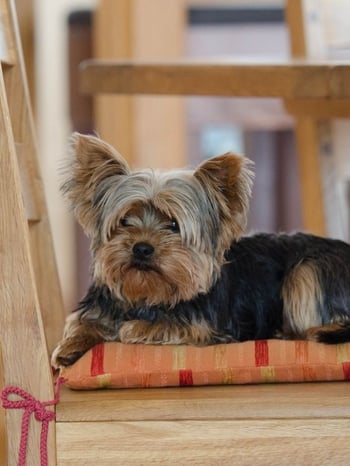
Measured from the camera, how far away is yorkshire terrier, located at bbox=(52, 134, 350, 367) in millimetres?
1882

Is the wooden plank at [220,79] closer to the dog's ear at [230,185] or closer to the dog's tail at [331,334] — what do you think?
the dog's ear at [230,185]

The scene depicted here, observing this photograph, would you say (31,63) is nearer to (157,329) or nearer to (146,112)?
(146,112)

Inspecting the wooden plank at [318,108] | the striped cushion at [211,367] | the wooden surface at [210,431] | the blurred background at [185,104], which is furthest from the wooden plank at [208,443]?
the blurred background at [185,104]

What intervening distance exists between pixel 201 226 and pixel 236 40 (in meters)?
2.96

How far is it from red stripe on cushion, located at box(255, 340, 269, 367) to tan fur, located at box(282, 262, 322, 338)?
223 millimetres

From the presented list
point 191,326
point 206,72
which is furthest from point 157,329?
point 206,72

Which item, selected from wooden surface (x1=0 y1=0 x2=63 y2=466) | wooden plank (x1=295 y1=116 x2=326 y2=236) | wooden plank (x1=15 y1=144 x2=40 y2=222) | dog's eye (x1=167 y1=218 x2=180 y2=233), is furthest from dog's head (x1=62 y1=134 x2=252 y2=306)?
wooden plank (x1=295 y1=116 x2=326 y2=236)

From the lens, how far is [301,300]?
2.00 metres

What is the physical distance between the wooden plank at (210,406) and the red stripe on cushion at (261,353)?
0.26 feet

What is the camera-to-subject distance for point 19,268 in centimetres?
164

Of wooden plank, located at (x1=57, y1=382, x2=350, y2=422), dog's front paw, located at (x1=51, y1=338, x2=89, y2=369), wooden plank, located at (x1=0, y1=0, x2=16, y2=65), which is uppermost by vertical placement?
wooden plank, located at (x1=0, y1=0, x2=16, y2=65)

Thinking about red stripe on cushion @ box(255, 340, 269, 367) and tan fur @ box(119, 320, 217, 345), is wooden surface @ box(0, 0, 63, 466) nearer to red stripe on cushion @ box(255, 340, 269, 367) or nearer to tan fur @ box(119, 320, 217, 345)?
tan fur @ box(119, 320, 217, 345)

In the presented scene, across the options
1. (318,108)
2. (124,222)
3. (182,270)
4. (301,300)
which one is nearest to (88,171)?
(124,222)

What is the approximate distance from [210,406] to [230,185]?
490 millimetres
